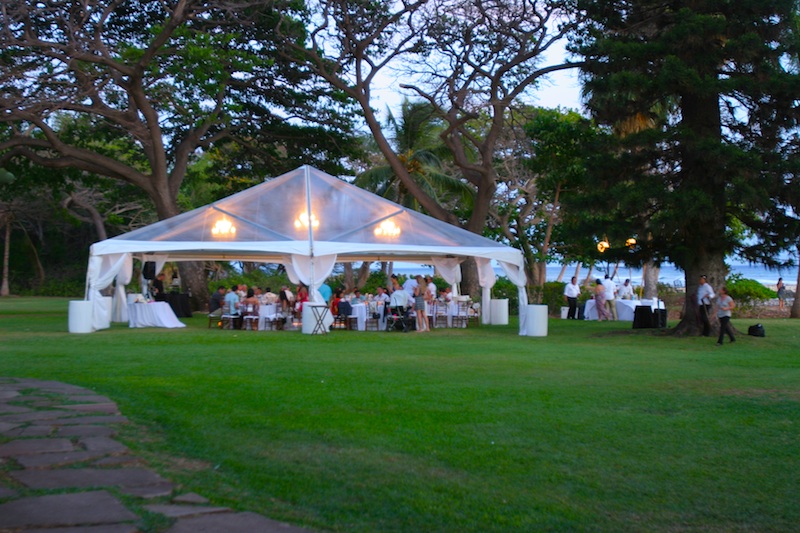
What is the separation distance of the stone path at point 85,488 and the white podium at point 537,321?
43.3 ft

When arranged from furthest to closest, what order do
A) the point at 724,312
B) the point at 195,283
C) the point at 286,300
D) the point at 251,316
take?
the point at 195,283 → the point at 286,300 → the point at 251,316 → the point at 724,312

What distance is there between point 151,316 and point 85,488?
638 inches

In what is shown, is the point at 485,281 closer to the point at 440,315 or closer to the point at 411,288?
the point at 440,315

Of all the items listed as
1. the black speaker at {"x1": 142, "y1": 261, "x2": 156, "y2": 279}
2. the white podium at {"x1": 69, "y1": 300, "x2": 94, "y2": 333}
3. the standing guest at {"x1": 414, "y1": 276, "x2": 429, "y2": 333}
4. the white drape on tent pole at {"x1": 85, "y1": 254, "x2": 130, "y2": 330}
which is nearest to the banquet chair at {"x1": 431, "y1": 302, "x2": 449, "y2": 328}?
the standing guest at {"x1": 414, "y1": 276, "x2": 429, "y2": 333}

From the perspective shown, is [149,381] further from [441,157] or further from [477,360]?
[441,157]

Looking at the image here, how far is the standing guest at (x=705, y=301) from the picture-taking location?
17.9 metres

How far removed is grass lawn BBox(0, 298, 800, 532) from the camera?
5016 mm

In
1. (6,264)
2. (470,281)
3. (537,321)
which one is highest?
(6,264)

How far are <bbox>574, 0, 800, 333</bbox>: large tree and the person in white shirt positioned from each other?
797 cm

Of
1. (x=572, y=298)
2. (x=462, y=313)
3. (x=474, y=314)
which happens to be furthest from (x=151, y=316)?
(x=572, y=298)

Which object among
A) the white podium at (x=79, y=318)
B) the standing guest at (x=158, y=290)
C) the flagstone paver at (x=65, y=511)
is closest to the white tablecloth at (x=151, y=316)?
the white podium at (x=79, y=318)

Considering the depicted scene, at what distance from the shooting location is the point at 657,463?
616cm

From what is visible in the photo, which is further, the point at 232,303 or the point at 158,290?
the point at 158,290

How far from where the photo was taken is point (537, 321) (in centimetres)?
1914
